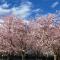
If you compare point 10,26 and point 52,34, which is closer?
point 52,34

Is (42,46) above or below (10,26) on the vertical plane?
below

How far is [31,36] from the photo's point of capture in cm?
1883

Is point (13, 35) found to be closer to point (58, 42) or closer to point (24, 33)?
point (24, 33)

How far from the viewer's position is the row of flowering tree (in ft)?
60.0

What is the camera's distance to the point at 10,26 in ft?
65.0

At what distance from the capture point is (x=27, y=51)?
19312mm

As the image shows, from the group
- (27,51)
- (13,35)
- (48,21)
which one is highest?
(48,21)

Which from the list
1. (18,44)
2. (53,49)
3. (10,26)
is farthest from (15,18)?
(53,49)

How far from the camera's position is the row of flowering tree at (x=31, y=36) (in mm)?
18297

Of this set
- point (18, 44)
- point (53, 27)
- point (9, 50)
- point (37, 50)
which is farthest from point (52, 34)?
point (9, 50)

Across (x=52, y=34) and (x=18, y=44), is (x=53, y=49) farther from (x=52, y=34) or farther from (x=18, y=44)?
(x=18, y=44)

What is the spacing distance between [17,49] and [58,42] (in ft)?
13.7

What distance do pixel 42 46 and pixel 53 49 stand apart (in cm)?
125

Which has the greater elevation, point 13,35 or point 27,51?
point 13,35
